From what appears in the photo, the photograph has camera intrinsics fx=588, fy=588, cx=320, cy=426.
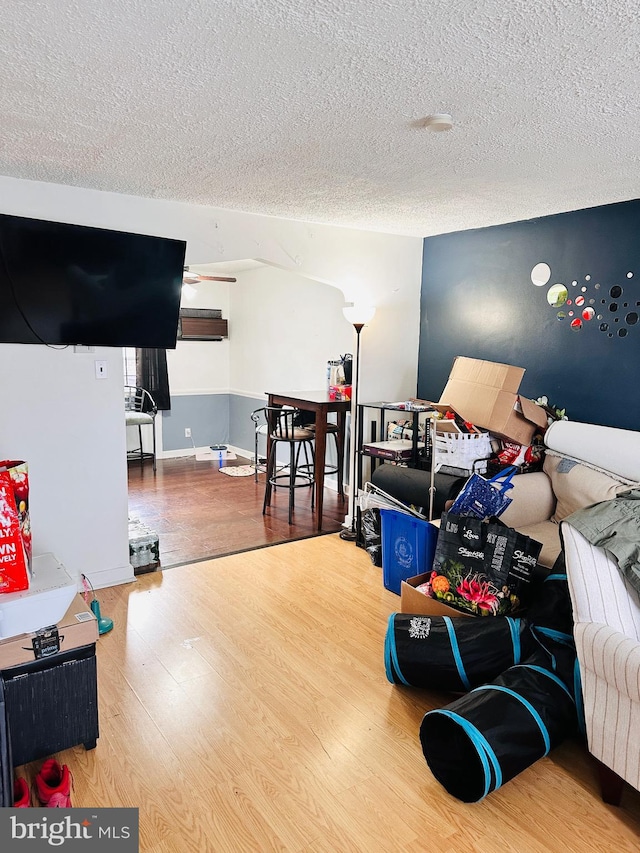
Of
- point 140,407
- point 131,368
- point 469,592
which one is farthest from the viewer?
point 131,368

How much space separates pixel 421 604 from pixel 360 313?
2095mm

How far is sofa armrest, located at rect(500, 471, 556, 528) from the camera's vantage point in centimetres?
314

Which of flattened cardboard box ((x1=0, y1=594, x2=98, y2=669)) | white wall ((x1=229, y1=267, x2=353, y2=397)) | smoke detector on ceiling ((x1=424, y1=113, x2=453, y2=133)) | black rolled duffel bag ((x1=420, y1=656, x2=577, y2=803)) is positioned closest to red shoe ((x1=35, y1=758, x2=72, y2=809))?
flattened cardboard box ((x1=0, y1=594, x2=98, y2=669))

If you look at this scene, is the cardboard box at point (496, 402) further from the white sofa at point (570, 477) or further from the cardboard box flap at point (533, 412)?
the white sofa at point (570, 477)

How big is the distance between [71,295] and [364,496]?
2.08 metres

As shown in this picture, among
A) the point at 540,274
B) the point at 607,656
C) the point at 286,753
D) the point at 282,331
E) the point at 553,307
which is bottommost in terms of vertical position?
the point at 286,753

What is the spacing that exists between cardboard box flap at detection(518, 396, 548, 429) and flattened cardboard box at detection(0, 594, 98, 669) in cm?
248

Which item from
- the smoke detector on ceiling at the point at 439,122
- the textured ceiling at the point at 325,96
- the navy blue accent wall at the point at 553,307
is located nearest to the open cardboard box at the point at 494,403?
the navy blue accent wall at the point at 553,307

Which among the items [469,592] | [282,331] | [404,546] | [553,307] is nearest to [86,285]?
[404,546]

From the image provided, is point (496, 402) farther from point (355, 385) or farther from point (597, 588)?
point (597, 588)

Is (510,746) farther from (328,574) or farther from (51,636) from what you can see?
(328,574)

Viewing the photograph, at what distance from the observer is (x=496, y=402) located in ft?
10.8

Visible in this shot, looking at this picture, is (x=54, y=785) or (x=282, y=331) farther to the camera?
(x=282, y=331)

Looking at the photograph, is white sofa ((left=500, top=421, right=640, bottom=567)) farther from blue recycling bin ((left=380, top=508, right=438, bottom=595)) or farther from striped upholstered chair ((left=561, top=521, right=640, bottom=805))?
striped upholstered chair ((left=561, top=521, right=640, bottom=805))
